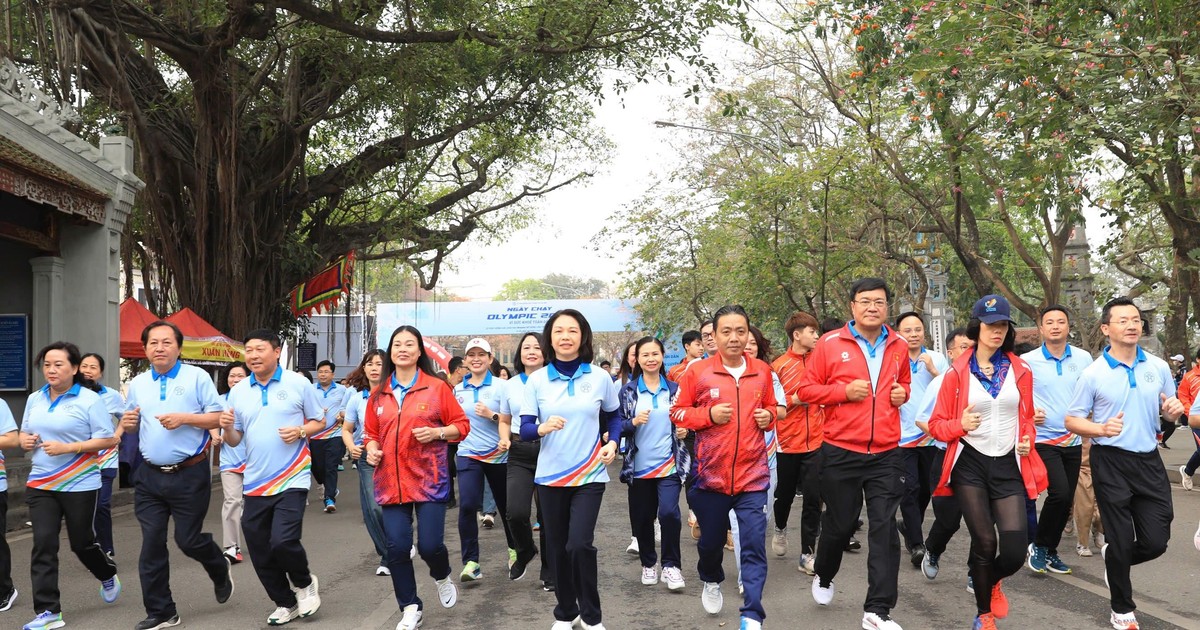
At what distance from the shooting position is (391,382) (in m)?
6.48

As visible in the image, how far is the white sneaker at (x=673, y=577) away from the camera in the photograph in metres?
7.30

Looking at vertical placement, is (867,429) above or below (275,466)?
above

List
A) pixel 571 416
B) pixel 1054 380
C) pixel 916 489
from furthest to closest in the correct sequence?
pixel 916 489, pixel 1054 380, pixel 571 416

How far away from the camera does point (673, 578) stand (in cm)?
732

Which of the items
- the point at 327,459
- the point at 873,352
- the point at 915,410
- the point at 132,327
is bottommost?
the point at 327,459

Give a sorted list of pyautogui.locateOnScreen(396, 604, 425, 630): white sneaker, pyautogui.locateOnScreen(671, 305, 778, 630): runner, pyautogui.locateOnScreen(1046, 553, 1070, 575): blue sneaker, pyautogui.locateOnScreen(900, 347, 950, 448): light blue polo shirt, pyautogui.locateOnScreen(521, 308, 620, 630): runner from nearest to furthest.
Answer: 1. pyautogui.locateOnScreen(521, 308, 620, 630): runner
2. pyautogui.locateOnScreen(671, 305, 778, 630): runner
3. pyautogui.locateOnScreen(396, 604, 425, 630): white sneaker
4. pyautogui.locateOnScreen(1046, 553, 1070, 575): blue sneaker
5. pyautogui.locateOnScreen(900, 347, 950, 448): light blue polo shirt

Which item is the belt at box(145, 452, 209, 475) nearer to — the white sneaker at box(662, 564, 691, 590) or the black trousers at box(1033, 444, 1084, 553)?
the white sneaker at box(662, 564, 691, 590)

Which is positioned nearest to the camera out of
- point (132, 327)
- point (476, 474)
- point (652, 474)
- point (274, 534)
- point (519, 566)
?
point (274, 534)

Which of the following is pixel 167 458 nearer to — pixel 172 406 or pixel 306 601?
pixel 172 406

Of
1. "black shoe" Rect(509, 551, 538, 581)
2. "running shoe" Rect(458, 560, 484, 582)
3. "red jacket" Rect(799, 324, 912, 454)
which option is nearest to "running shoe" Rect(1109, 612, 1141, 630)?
"red jacket" Rect(799, 324, 912, 454)

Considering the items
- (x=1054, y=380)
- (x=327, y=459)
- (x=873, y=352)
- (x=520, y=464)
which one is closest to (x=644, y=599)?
(x=520, y=464)

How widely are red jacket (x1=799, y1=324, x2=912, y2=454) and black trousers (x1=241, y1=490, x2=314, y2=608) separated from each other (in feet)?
9.63

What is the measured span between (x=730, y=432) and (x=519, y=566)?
2.33 m

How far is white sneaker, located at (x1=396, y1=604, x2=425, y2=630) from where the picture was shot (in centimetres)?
620
